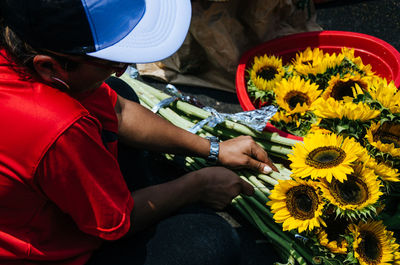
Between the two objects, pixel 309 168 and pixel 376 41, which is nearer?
pixel 309 168

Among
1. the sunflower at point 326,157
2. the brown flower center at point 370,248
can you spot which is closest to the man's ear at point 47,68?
the sunflower at point 326,157

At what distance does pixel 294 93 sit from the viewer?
1.78m

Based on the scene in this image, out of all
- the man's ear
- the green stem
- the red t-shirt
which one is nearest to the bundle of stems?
the green stem

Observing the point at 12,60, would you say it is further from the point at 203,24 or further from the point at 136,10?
the point at 203,24

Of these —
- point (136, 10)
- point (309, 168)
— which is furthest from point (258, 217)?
point (136, 10)

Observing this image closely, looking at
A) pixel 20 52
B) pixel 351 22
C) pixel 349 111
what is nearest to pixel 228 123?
pixel 349 111

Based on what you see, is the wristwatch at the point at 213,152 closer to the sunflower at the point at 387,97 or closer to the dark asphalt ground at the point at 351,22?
the sunflower at the point at 387,97

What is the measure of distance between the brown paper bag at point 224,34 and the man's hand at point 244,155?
763 mm

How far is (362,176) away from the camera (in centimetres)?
125

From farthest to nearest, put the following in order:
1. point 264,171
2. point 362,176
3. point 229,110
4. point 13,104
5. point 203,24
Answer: point 229,110 → point 203,24 → point 264,171 → point 362,176 → point 13,104

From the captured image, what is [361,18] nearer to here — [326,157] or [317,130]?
[317,130]

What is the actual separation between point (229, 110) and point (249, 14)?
0.53 metres

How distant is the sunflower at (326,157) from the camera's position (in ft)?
4.03

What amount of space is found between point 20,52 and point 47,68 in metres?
0.07
